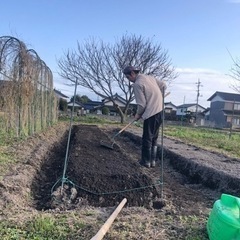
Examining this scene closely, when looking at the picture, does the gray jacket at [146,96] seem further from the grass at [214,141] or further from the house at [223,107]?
the house at [223,107]

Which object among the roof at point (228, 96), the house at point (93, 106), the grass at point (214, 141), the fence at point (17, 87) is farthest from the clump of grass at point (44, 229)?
the roof at point (228, 96)

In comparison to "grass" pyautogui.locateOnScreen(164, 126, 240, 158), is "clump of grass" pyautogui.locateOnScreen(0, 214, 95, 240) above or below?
below

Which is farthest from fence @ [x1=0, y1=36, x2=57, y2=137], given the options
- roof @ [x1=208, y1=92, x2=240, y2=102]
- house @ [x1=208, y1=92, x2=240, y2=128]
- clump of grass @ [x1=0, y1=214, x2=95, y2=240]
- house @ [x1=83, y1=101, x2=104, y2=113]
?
roof @ [x1=208, y1=92, x2=240, y2=102]

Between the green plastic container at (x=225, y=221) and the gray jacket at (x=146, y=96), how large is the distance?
3794 millimetres

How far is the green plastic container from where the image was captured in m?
2.59

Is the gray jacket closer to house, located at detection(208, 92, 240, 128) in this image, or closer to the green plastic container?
the green plastic container

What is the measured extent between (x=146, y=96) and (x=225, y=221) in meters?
4.21

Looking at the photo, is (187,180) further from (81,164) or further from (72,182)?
(72,182)

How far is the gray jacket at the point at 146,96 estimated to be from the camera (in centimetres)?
659

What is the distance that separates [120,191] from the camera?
15.3 feet

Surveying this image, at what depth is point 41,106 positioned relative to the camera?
1273 centimetres

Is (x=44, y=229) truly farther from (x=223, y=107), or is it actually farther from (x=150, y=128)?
(x=223, y=107)

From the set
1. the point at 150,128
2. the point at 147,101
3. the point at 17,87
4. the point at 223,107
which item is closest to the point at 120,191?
the point at 150,128

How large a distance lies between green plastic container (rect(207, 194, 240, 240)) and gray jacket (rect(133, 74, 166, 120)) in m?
3.79
